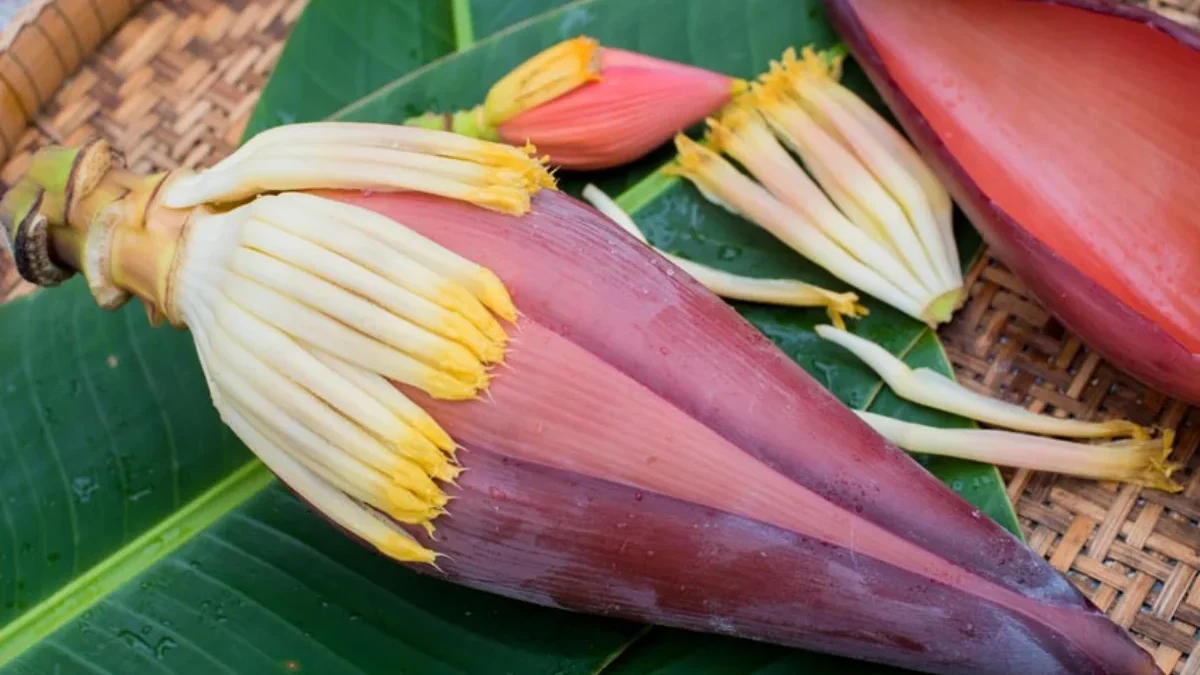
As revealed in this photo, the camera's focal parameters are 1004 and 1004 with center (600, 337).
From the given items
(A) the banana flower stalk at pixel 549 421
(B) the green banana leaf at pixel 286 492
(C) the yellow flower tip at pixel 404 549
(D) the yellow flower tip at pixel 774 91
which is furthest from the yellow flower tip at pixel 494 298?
(D) the yellow flower tip at pixel 774 91

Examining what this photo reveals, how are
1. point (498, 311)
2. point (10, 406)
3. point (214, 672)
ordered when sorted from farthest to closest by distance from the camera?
1. point (10, 406)
2. point (214, 672)
3. point (498, 311)

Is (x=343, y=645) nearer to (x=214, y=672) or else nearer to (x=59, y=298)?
(x=214, y=672)

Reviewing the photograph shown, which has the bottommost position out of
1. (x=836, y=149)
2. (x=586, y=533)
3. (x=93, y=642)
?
(x=93, y=642)

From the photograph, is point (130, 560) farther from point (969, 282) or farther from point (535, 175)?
point (969, 282)

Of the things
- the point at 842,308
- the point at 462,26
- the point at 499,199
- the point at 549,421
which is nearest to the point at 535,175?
the point at 499,199

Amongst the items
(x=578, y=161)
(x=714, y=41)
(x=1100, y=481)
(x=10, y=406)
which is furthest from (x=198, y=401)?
(x=1100, y=481)

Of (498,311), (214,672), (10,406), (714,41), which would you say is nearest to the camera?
(498,311)

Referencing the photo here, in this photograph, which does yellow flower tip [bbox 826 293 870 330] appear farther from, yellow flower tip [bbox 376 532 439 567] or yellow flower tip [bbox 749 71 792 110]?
yellow flower tip [bbox 376 532 439 567]
